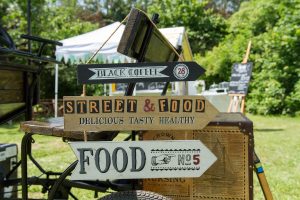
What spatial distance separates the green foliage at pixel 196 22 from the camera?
21000mm

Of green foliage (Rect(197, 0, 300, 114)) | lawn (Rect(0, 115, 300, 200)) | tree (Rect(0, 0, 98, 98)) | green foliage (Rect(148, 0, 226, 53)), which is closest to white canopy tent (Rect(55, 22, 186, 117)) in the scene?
lawn (Rect(0, 115, 300, 200))

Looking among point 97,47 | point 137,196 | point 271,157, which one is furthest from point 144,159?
point 97,47

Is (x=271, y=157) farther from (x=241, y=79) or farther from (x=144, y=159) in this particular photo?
(x=144, y=159)

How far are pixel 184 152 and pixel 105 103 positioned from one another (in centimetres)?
37

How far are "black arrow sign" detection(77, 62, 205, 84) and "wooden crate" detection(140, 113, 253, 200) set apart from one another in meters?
0.27

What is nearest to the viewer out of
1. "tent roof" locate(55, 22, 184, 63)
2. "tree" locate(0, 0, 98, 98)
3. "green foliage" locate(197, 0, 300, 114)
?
"tent roof" locate(55, 22, 184, 63)

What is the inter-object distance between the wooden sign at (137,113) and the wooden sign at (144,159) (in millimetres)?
77

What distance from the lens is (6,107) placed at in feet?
8.89

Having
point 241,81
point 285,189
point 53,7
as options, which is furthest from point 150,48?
point 53,7

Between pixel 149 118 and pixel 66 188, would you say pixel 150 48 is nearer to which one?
pixel 149 118

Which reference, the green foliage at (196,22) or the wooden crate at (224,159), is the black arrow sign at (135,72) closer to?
the wooden crate at (224,159)

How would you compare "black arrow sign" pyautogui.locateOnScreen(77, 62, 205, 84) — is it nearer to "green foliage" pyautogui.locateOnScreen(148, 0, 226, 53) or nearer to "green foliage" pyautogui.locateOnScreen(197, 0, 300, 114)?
"green foliage" pyautogui.locateOnScreen(197, 0, 300, 114)

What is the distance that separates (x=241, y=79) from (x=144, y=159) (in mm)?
8128

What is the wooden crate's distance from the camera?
176 centimetres
